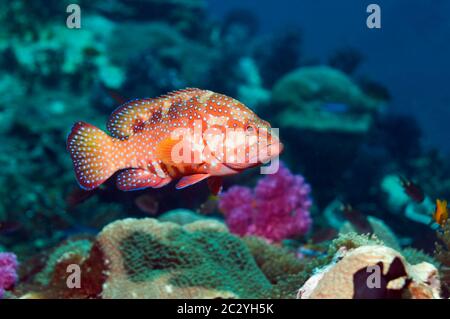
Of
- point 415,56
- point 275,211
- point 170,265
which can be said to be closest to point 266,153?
point 170,265

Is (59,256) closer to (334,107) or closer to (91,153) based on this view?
(91,153)

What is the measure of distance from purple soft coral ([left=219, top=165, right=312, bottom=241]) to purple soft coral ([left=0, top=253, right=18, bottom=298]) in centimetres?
385

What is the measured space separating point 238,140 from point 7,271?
424cm

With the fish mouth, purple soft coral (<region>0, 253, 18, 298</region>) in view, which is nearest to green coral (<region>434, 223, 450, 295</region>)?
the fish mouth

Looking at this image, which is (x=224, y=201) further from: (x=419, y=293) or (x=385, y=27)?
(x=385, y=27)

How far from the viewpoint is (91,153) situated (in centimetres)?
310

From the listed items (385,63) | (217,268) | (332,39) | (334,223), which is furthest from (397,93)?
(217,268)

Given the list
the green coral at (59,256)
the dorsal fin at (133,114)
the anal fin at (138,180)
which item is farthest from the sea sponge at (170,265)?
the dorsal fin at (133,114)

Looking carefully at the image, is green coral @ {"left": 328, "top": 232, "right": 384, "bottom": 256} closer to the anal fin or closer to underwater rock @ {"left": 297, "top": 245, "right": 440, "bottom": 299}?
underwater rock @ {"left": 297, "top": 245, "right": 440, "bottom": 299}

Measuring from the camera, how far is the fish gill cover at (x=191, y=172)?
116 inches

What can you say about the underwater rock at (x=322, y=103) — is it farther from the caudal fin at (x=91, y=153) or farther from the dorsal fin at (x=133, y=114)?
the caudal fin at (x=91, y=153)

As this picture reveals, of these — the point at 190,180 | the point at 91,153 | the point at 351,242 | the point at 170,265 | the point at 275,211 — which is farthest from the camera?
the point at 275,211

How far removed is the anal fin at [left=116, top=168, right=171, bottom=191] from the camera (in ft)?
9.78
